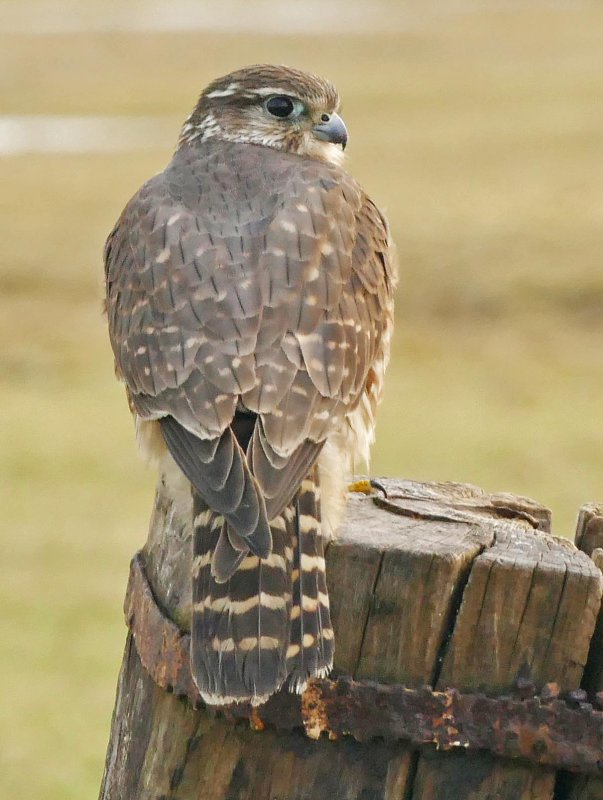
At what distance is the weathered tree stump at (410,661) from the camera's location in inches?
117

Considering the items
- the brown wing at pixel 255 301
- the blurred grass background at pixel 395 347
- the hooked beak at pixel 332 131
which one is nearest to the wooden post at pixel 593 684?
the brown wing at pixel 255 301

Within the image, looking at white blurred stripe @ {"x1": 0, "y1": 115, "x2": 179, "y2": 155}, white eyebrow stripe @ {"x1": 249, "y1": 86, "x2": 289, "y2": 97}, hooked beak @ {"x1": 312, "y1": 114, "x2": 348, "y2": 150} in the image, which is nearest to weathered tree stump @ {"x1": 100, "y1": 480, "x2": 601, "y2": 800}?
hooked beak @ {"x1": 312, "y1": 114, "x2": 348, "y2": 150}

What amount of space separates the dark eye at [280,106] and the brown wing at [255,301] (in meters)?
0.69

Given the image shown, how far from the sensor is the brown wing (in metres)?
3.43

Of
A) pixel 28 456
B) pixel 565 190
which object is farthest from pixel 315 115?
pixel 565 190

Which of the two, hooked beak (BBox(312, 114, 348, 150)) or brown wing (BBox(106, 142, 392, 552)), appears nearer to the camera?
brown wing (BBox(106, 142, 392, 552))

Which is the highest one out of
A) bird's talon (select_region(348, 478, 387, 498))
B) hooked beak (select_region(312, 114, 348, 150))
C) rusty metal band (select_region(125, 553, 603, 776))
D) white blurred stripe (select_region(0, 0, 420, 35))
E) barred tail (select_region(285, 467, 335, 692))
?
white blurred stripe (select_region(0, 0, 420, 35))

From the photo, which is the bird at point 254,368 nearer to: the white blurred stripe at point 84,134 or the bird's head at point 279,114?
the bird's head at point 279,114

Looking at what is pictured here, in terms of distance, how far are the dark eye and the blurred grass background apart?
356mm

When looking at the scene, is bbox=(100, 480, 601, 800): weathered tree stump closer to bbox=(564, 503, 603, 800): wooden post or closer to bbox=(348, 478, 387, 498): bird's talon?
bbox=(564, 503, 603, 800): wooden post

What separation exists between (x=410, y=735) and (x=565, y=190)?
19.7m

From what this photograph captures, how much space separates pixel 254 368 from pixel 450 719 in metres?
0.94

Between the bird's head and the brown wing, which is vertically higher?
the bird's head

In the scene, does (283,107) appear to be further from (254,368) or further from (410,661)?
(410,661)
